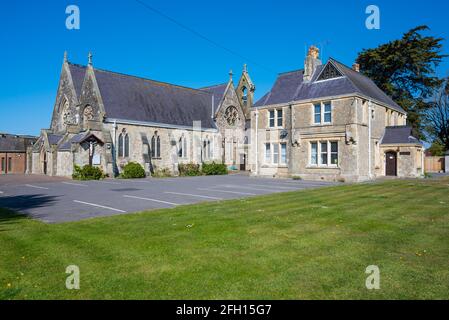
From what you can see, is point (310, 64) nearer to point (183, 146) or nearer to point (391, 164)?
point (391, 164)

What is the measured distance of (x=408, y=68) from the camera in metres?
43.1

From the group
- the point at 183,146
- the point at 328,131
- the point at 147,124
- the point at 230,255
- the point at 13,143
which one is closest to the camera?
the point at 230,255

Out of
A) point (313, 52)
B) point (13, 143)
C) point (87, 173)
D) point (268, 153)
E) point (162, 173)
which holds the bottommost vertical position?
point (162, 173)

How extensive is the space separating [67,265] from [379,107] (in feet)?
98.3

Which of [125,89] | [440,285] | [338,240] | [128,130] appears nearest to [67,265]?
[338,240]

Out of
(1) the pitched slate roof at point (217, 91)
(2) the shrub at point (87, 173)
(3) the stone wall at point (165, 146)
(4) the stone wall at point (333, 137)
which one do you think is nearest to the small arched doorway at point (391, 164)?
(4) the stone wall at point (333, 137)

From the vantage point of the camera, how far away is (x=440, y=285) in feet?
15.2

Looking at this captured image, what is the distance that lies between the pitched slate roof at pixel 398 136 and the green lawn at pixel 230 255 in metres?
20.8

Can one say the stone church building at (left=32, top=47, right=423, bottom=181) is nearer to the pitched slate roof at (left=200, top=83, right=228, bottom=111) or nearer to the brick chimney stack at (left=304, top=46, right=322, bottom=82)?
the brick chimney stack at (left=304, top=46, right=322, bottom=82)

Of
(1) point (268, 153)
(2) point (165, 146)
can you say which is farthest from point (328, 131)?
(2) point (165, 146)

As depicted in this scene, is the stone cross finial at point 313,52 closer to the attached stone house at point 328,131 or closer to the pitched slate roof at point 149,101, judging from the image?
the attached stone house at point 328,131

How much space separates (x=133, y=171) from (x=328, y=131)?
58.5ft

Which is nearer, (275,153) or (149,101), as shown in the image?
(275,153)

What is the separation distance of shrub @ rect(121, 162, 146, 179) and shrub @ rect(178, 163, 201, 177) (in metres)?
5.68
